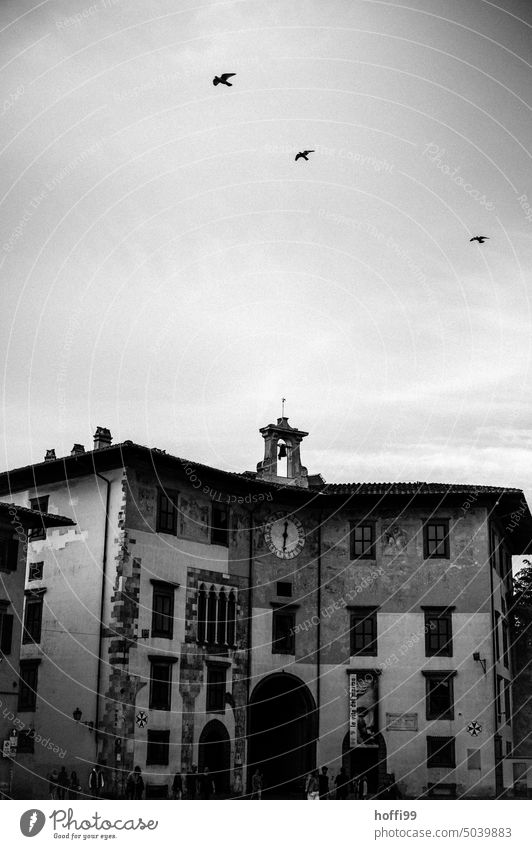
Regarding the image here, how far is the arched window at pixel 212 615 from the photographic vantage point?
139ft

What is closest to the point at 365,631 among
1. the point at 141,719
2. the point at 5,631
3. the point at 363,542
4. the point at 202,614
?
the point at 363,542

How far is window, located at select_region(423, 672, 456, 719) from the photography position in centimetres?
4278

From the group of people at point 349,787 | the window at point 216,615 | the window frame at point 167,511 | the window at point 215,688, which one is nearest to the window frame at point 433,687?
the group of people at point 349,787

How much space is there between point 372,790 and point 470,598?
329 inches

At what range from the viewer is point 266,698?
44250 mm

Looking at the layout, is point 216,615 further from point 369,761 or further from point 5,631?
point 5,631

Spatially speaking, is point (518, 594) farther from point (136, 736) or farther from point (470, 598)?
point (136, 736)

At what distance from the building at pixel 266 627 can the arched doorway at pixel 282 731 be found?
0.07 metres

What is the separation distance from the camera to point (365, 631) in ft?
147

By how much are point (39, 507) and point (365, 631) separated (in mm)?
13991

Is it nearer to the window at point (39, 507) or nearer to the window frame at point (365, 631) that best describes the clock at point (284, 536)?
the window frame at point (365, 631)

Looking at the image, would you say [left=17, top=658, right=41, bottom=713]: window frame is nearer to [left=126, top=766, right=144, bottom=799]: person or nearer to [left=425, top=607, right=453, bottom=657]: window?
[left=126, top=766, right=144, bottom=799]: person
